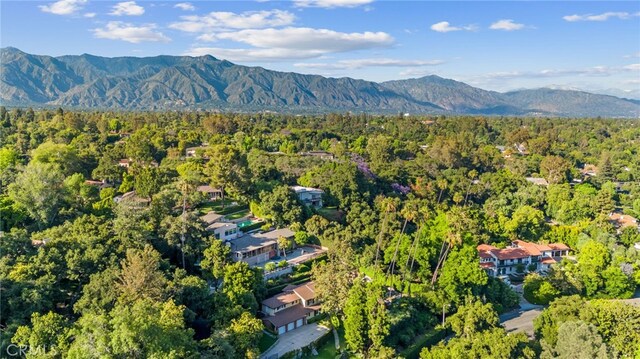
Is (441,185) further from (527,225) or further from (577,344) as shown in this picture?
(577,344)

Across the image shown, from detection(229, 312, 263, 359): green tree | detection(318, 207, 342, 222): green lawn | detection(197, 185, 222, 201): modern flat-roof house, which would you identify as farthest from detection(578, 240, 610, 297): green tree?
detection(197, 185, 222, 201): modern flat-roof house

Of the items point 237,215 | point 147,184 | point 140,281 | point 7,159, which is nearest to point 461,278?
point 140,281

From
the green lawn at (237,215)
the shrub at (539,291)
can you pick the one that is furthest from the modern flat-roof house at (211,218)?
the shrub at (539,291)

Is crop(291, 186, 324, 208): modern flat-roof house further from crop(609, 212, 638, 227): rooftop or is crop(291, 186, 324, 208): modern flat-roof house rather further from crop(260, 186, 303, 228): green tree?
crop(609, 212, 638, 227): rooftop

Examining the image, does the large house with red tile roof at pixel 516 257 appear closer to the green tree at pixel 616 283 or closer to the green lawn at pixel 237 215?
the green tree at pixel 616 283

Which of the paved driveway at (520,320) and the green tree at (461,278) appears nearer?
the paved driveway at (520,320)

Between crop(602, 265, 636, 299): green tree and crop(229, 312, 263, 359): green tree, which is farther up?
crop(229, 312, 263, 359): green tree

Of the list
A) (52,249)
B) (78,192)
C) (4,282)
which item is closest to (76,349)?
(4,282)
